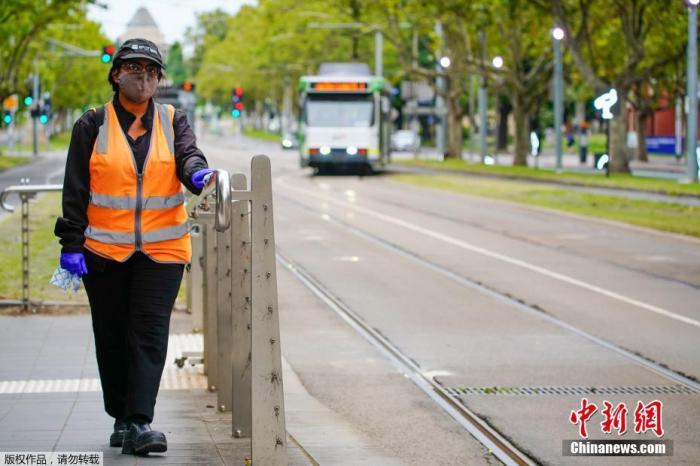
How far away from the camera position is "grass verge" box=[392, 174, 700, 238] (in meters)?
25.2

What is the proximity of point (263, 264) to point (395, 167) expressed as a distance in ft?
175

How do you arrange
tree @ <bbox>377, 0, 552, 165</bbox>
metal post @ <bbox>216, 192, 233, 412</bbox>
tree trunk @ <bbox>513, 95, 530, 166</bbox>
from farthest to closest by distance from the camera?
1. tree trunk @ <bbox>513, 95, 530, 166</bbox>
2. tree @ <bbox>377, 0, 552, 165</bbox>
3. metal post @ <bbox>216, 192, 233, 412</bbox>

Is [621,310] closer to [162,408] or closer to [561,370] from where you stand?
[561,370]

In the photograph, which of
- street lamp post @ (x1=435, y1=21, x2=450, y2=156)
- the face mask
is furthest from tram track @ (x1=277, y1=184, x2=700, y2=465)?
street lamp post @ (x1=435, y1=21, x2=450, y2=156)

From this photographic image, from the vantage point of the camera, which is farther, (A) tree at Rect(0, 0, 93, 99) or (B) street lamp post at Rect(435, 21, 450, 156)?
(B) street lamp post at Rect(435, 21, 450, 156)

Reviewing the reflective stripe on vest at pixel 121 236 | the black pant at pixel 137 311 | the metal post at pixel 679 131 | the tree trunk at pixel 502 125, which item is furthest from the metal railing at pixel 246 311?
the tree trunk at pixel 502 125

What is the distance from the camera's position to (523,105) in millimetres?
54781

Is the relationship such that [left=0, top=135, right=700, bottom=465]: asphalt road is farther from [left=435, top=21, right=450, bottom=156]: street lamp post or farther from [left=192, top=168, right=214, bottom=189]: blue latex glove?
[left=435, top=21, right=450, bottom=156]: street lamp post

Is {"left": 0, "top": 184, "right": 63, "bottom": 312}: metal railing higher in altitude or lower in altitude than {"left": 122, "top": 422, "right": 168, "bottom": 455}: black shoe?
higher

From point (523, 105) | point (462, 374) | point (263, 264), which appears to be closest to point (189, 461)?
point (263, 264)

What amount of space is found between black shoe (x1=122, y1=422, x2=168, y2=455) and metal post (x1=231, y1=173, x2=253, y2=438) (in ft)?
1.90

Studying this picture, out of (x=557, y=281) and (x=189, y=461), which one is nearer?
(x=189, y=461)

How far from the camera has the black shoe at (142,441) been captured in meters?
6.52

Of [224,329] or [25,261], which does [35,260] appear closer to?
[25,261]
